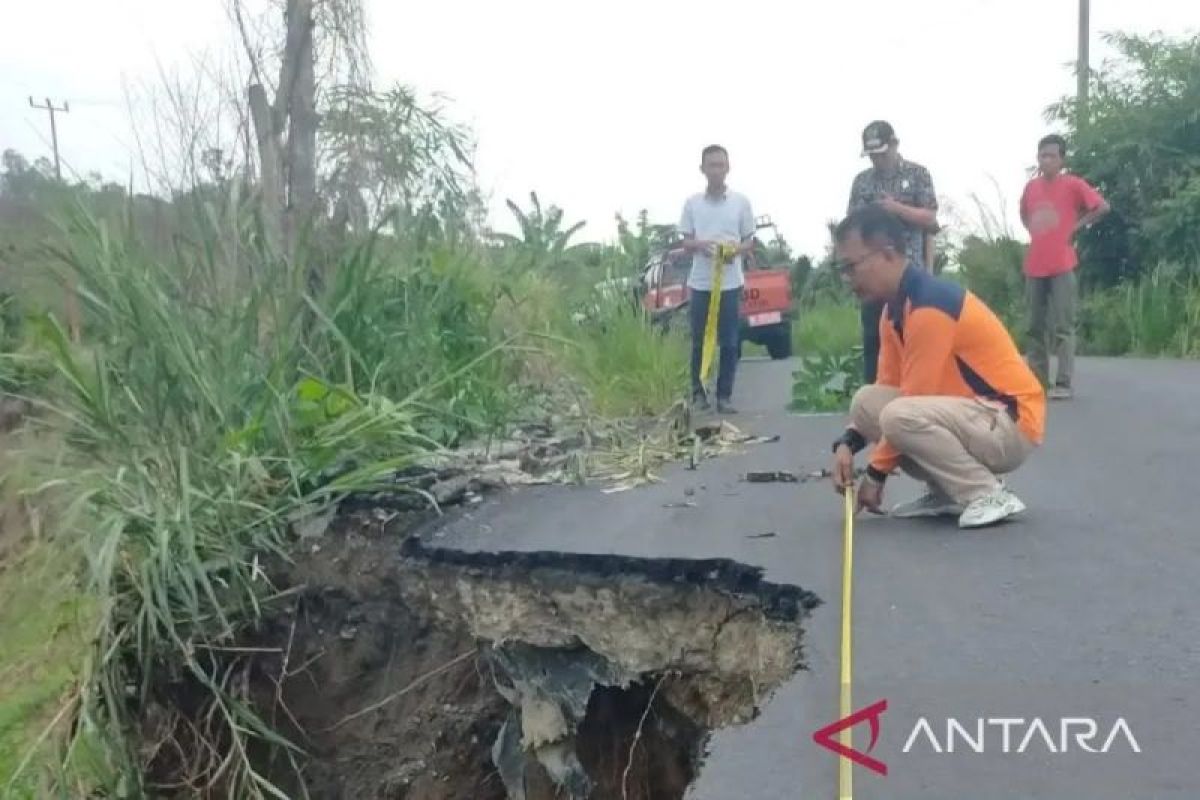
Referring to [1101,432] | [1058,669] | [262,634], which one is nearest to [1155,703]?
[1058,669]

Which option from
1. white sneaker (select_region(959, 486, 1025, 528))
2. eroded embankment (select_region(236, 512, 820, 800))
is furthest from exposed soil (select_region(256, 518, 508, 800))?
white sneaker (select_region(959, 486, 1025, 528))

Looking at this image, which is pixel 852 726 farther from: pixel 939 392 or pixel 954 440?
pixel 939 392

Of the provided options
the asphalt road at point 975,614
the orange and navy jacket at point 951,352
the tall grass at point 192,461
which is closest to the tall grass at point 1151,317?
the asphalt road at point 975,614

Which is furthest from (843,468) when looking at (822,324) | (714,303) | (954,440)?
(822,324)

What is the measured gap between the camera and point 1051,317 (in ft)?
30.6

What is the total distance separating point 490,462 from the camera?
687cm

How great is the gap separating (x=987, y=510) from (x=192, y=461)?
2928 mm

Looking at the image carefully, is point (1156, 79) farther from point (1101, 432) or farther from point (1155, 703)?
point (1155, 703)

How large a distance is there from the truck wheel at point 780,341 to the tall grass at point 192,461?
12.6m

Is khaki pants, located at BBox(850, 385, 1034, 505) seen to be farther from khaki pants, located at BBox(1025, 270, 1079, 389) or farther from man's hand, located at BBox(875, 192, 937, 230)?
khaki pants, located at BBox(1025, 270, 1079, 389)

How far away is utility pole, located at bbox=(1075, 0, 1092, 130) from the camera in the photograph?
801 inches

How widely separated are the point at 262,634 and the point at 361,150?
5052mm

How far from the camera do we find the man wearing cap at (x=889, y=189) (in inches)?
303

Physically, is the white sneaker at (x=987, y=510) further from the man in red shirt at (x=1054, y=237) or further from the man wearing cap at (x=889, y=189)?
the man in red shirt at (x=1054, y=237)
